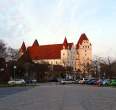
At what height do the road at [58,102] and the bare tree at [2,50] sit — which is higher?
the bare tree at [2,50]

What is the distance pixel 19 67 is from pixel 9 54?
5585 millimetres

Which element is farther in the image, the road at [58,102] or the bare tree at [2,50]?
the bare tree at [2,50]

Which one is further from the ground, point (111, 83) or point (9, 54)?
point (9, 54)

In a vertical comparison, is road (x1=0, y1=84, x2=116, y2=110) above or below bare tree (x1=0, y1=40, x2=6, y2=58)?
below

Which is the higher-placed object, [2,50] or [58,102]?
[2,50]

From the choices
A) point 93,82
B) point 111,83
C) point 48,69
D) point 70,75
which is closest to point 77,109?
point 111,83

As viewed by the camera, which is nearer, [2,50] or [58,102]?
[58,102]

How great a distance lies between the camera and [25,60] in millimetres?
146375

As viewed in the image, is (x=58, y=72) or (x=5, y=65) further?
(x=58, y=72)

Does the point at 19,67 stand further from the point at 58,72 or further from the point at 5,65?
the point at 58,72

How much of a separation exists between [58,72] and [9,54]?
133ft

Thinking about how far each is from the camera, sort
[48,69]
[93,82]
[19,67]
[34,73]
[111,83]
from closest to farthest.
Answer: [111,83]
[93,82]
[19,67]
[34,73]
[48,69]

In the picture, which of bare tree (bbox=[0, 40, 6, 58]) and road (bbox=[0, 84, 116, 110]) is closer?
road (bbox=[0, 84, 116, 110])

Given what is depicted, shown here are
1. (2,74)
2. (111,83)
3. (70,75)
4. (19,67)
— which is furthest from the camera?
(70,75)
